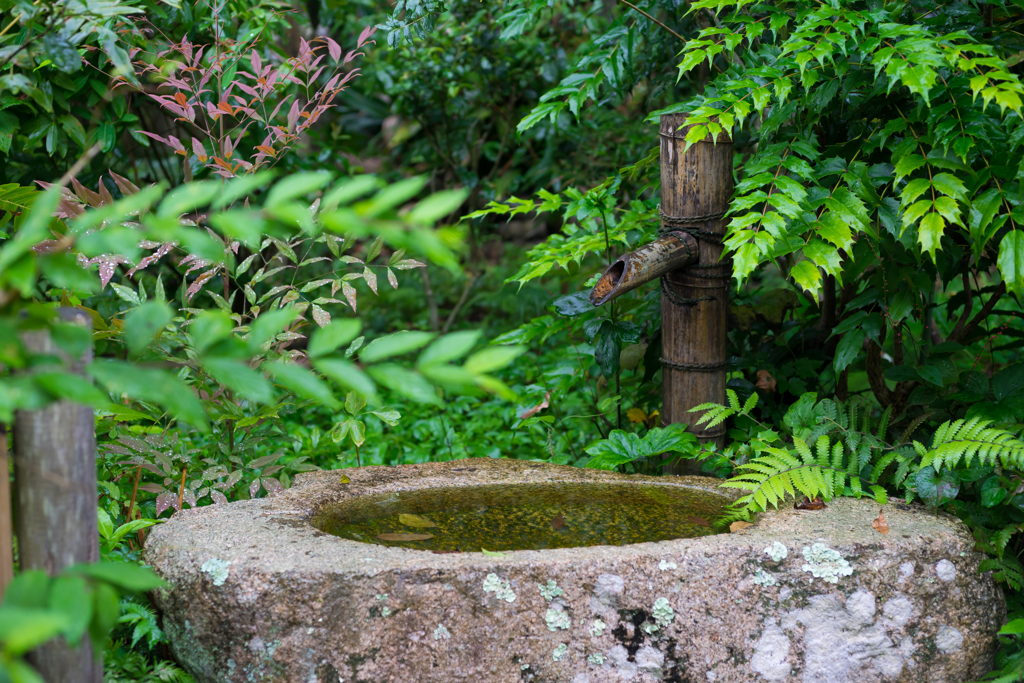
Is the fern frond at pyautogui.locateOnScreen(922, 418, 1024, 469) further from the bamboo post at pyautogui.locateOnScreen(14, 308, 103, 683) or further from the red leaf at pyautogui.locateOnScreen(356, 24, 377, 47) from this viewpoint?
the red leaf at pyautogui.locateOnScreen(356, 24, 377, 47)

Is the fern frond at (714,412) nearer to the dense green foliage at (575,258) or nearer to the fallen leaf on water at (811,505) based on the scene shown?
the dense green foliage at (575,258)

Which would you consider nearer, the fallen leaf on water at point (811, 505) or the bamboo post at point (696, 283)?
the fallen leaf on water at point (811, 505)

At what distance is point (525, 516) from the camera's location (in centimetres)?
211

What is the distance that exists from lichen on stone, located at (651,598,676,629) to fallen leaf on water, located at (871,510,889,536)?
1.77ft

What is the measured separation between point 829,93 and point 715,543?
4.10 ft

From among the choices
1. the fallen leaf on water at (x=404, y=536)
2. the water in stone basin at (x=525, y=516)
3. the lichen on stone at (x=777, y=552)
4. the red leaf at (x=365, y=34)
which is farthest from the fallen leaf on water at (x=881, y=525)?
the red leaf at (x=365, y=34)

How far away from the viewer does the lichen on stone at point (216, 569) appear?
1.72 meters

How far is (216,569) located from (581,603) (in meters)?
0.79

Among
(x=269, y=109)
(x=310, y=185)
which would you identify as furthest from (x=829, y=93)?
(x=269, y=109)

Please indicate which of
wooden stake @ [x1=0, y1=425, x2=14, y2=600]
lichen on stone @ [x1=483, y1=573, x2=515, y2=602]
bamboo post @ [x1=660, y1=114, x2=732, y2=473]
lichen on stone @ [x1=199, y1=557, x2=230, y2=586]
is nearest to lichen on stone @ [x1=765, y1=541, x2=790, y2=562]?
lichen on stone @ [x1=483, y1=573, x2=515, y2=602]

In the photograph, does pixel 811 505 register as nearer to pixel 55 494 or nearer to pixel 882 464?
pixel 882 464

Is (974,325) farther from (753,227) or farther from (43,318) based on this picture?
(43,318)

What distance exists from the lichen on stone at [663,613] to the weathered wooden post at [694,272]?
2.69 ft

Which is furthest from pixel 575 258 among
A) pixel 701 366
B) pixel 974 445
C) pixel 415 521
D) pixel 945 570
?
pixel 945 570
